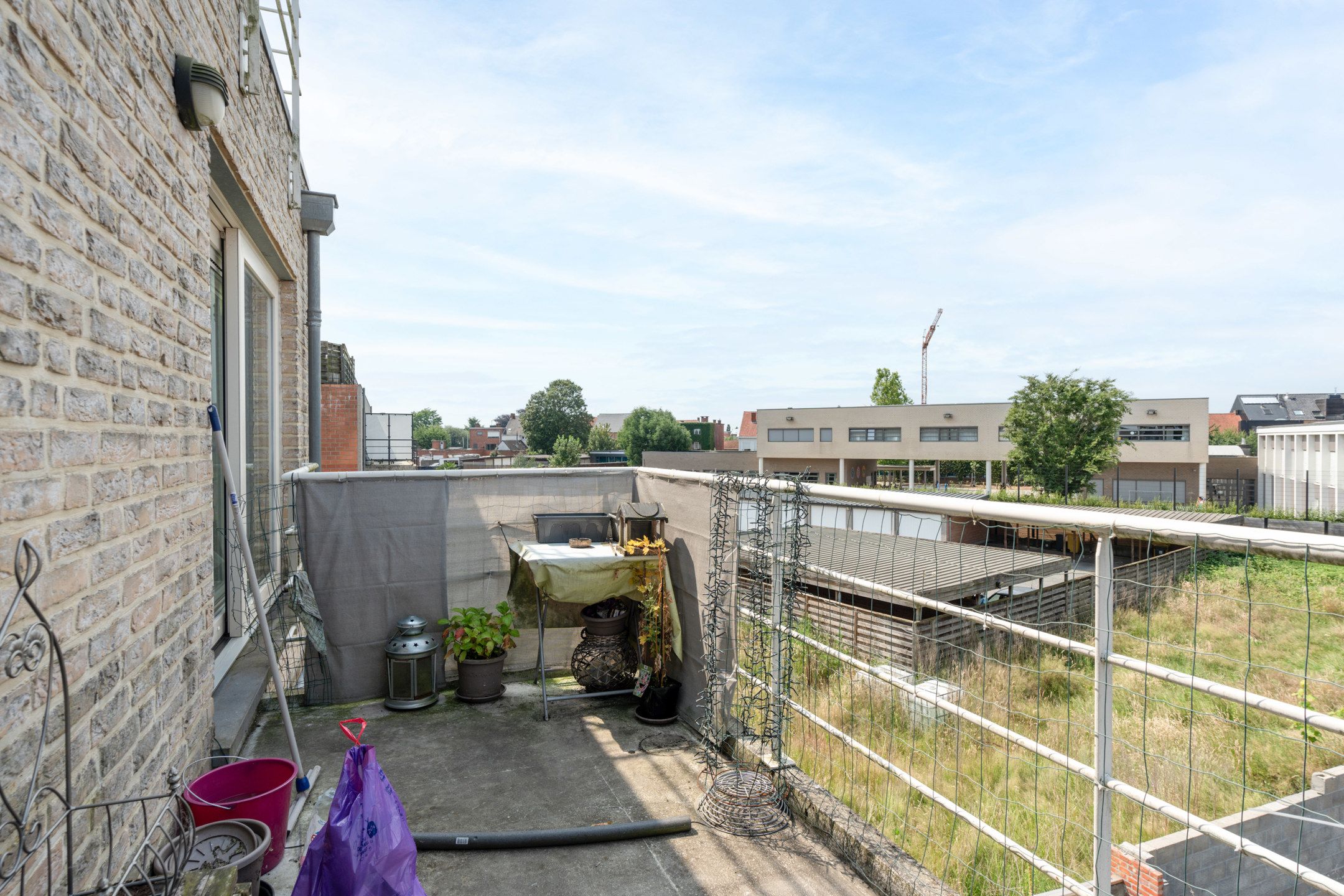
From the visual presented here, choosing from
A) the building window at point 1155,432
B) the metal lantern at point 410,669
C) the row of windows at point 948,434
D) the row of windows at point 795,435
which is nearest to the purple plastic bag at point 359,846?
the metal lantern at point 410,669

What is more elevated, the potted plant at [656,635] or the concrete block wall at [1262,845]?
the potted plant at [656,635]

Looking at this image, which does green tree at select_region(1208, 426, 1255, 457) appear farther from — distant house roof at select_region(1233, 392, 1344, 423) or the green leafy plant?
the green leafy plant

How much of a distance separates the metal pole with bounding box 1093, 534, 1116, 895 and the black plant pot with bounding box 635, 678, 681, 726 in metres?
2.70

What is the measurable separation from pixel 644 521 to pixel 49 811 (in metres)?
3.25

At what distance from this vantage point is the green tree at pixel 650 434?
2266 inches

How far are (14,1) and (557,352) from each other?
2833 inches

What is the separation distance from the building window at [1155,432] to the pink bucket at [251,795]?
31.9 meters

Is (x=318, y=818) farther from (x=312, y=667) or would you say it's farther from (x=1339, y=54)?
(x=1339, y=54)

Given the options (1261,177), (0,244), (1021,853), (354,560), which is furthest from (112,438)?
(1261,177)

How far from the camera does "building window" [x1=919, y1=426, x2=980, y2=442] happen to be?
32.3 metres

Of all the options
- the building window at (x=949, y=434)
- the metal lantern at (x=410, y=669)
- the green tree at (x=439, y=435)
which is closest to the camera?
the metal lantern at (x=410, y=669)

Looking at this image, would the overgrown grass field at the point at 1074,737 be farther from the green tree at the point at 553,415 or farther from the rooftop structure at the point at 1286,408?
the rooftop structure at the point at 1286,408

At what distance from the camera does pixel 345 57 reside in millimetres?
5281

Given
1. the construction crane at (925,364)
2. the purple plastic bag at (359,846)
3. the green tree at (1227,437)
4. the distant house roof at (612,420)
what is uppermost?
the construction crane at (925,364)
